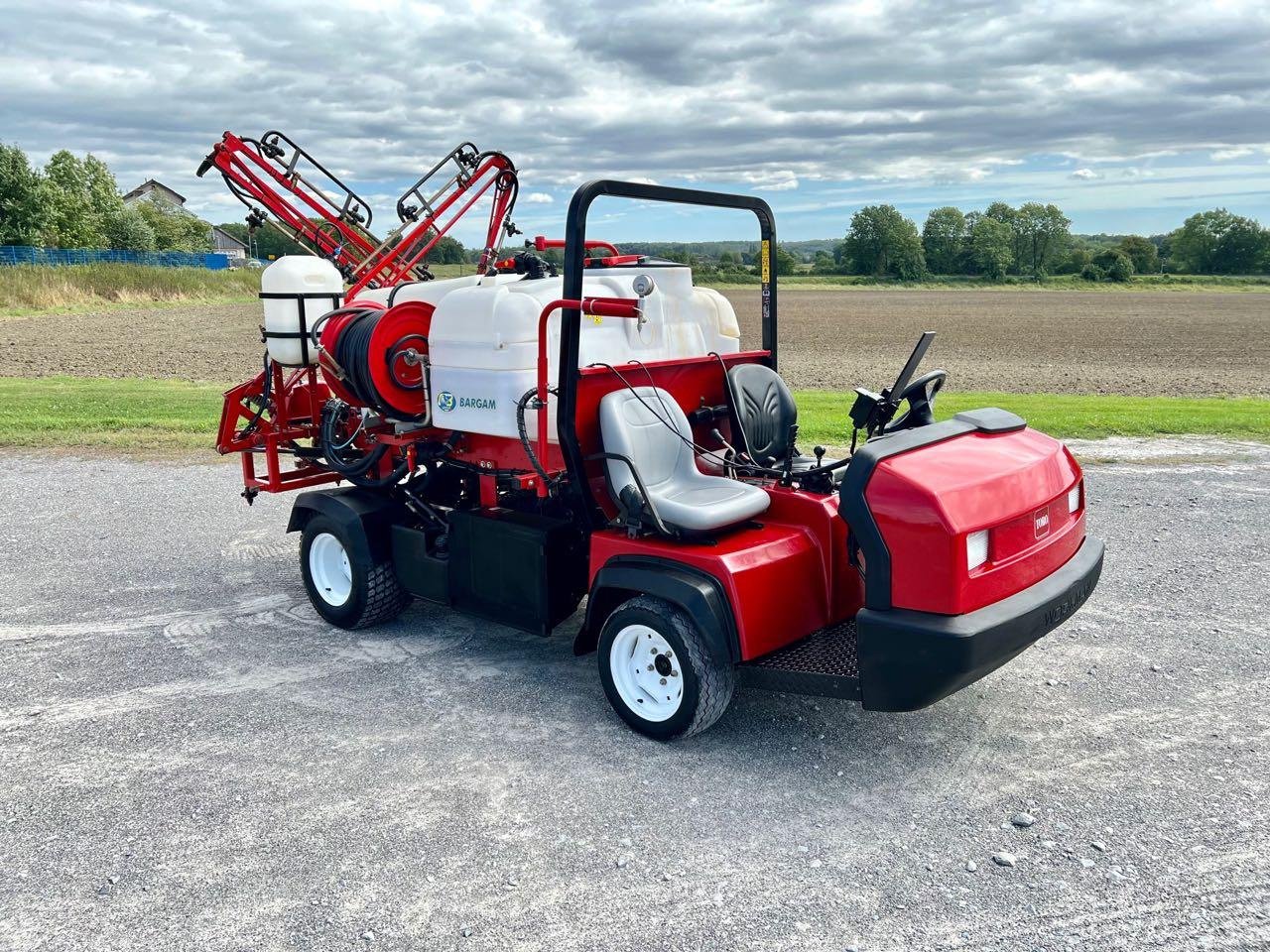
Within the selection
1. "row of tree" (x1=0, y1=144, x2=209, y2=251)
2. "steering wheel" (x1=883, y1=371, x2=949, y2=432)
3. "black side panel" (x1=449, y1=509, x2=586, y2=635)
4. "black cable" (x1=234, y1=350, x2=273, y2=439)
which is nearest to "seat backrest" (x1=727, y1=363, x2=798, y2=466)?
"steering wheel" (x1=883, y1=371, x2=949, y2=432)

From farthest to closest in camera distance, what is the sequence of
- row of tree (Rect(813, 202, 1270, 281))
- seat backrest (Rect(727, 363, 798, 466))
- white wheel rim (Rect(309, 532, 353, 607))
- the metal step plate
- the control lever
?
row of tree (Rect(813, 202, 1270, 281))
white wheel rim (Rect(309, 532, 353, 607))
seat backrest (Rect(727, 363, 798, 466))
the control lever
the metal step plate

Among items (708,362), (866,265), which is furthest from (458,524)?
(866,265)

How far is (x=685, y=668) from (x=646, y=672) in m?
0.32

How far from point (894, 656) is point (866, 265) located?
303 ft

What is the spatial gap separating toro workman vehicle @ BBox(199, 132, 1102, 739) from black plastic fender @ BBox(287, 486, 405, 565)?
16 millimetres

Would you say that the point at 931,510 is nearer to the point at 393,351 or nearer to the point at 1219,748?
the point at 1219,748

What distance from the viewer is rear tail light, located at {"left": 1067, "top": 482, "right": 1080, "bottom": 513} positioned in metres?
4.02

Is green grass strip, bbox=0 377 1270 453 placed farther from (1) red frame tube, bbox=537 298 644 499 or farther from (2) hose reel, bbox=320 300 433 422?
(1) red frame tube, bbox=537 298 644 499

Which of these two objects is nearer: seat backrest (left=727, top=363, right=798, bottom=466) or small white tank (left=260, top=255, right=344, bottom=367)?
seat backrest (left=727, top=363, right=798, bottom=466)

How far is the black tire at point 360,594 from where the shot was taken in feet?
17.2

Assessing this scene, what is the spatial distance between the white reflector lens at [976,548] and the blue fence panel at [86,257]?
39645mm

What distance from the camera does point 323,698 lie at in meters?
4.53

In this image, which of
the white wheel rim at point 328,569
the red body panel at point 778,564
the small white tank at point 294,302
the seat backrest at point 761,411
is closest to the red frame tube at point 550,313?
the red body panel at point 778,564

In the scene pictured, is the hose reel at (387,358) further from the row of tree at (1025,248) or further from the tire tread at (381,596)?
the row of tree at (1025,248)
